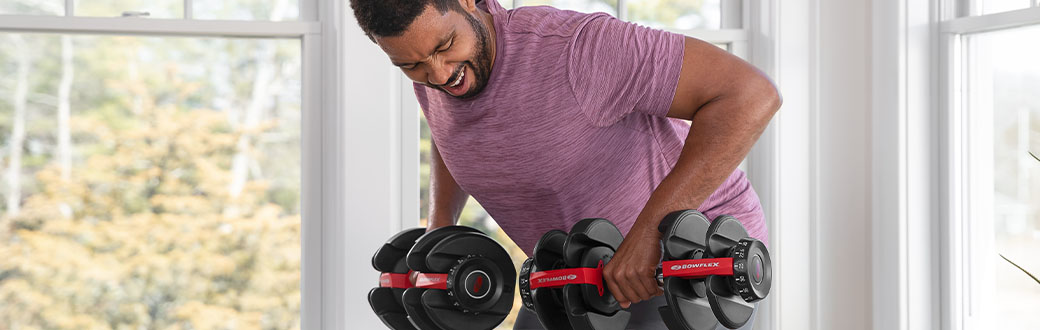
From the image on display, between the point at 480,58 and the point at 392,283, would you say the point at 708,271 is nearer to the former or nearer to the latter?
the point at 480,58

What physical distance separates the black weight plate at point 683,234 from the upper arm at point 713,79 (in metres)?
0.16

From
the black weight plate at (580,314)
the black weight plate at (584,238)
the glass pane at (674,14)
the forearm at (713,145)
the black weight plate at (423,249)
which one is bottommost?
the black weight plate at (580,314)

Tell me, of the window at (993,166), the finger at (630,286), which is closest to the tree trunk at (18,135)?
the finger at (630,286)

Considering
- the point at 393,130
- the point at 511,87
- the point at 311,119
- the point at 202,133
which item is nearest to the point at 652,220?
the point at 511,87

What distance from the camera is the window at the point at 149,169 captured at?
185cm

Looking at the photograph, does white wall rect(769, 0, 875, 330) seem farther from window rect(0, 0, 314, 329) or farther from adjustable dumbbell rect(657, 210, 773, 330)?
window rect(0, 0, 314, 329)

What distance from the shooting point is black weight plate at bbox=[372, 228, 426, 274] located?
4.75 feet

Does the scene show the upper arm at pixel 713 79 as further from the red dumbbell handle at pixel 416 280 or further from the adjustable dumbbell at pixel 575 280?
the red dumbbell handle at pixel 416 280

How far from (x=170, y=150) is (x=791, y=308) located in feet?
4.87

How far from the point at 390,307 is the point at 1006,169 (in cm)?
137

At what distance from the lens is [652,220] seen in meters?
1.16

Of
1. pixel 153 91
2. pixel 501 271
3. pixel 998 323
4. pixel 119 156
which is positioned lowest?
pixel 998 323

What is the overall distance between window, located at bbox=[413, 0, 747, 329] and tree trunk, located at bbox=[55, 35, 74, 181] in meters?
0.87

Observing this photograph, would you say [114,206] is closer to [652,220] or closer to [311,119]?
[311,119]
